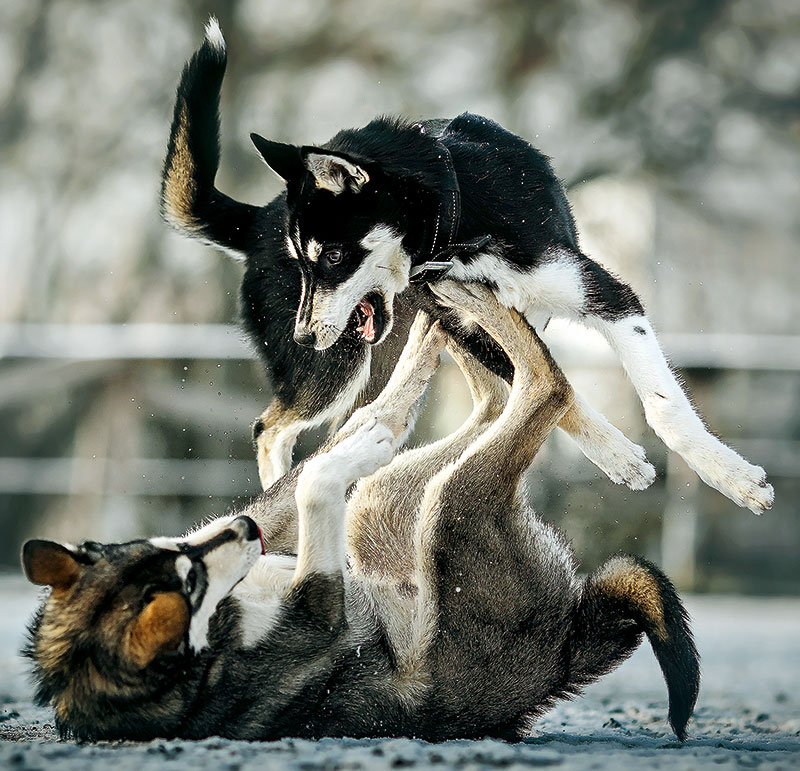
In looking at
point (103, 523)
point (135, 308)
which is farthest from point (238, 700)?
point (135, 308)

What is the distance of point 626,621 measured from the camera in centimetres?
351

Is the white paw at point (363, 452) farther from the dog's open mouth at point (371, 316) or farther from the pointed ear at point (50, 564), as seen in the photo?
the pointed ear at point (50, 564)

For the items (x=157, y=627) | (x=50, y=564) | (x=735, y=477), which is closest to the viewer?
(x=157, y=627)

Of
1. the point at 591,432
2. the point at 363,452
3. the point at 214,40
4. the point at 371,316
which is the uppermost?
the point at 214,40

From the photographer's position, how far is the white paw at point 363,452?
11.2ft

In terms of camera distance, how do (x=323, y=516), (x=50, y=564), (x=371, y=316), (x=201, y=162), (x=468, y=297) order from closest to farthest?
(x=50, y=564) → (x=323, y=516) → (x=468, y=297) → (x=371, y=316) → (x=201, y=162)

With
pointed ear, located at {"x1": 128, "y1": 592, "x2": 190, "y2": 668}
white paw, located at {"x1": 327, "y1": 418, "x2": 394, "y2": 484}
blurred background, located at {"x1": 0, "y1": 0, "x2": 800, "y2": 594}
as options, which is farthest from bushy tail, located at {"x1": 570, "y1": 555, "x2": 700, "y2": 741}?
blurred background, located at {"x1": 0, "y1": 0, "x2": 800, "y2": 594}

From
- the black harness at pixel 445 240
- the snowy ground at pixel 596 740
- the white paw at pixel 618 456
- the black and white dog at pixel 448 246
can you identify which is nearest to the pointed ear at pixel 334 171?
the black and white dog at pixel 448 246

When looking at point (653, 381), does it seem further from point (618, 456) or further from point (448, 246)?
point (448, 246)

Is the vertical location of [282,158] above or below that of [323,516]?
above

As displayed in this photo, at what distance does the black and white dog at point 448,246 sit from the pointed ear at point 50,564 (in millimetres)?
1136

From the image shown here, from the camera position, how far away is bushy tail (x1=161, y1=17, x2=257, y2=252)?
13.3ft

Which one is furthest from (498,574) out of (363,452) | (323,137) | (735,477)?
(323,137)

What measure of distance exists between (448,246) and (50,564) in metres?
1.61
